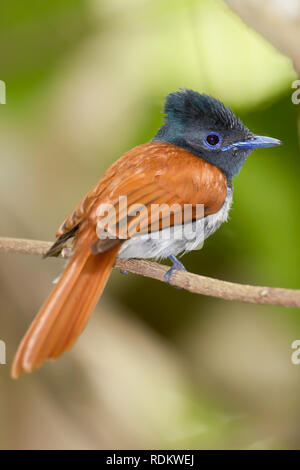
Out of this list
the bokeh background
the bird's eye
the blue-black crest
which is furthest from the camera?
the bokeh background

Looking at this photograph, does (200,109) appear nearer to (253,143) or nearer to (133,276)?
(253,143)

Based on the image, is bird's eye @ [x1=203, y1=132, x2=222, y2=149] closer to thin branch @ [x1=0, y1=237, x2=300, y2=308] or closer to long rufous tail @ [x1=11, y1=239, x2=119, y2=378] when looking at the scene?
thin branch @ [x1=0, y1=237, x2=300, y2=308]

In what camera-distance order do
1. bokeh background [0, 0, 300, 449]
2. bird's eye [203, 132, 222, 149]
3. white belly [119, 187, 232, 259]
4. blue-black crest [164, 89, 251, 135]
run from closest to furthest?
white belly [119, 187, 232, 259]
blue-black crest [164, 89, 251, 135]
bird's eye [203, 132, 222, 149]
bokeh background [0, 0, 300, 449]

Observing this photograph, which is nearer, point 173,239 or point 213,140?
point 173,239

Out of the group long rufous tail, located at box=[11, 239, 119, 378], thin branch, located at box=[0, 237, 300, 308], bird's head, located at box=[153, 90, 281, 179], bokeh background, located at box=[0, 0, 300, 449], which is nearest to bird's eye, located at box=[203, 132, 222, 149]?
bird's head, located at box=[153, 90, 281, 179]

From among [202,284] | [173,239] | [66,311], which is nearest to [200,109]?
[173,239]

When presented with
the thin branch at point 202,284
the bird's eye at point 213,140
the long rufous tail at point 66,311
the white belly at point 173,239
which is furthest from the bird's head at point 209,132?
the long rufous tail at point 66,311
